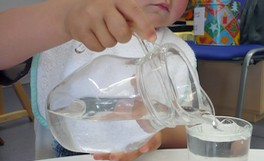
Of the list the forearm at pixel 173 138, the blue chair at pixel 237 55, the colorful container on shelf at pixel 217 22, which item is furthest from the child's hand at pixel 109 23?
the colorful container on shelf at pixel 217 22

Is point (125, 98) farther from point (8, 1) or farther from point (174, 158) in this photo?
point (8, 1)

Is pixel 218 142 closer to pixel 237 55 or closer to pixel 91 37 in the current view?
pixel 91 37

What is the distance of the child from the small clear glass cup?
0.09 metres

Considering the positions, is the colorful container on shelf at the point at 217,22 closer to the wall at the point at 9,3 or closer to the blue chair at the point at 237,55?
the blue chair at the point at 237,55

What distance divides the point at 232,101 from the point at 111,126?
1699mm

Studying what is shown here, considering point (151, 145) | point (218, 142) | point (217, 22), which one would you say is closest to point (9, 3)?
A: point (217, 22)

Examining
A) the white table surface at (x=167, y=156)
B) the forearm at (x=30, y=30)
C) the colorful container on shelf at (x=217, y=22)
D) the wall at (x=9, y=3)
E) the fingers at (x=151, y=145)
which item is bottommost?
the wall at (x=9, y=3)

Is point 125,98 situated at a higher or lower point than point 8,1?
higher

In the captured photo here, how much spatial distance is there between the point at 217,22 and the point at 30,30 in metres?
1.03

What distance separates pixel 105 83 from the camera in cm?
42

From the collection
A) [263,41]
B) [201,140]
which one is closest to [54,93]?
[201,140]

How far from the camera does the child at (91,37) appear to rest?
0.39 metres

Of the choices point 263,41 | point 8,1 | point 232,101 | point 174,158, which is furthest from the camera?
point 8,1

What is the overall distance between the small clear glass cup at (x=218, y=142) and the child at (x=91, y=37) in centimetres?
9
